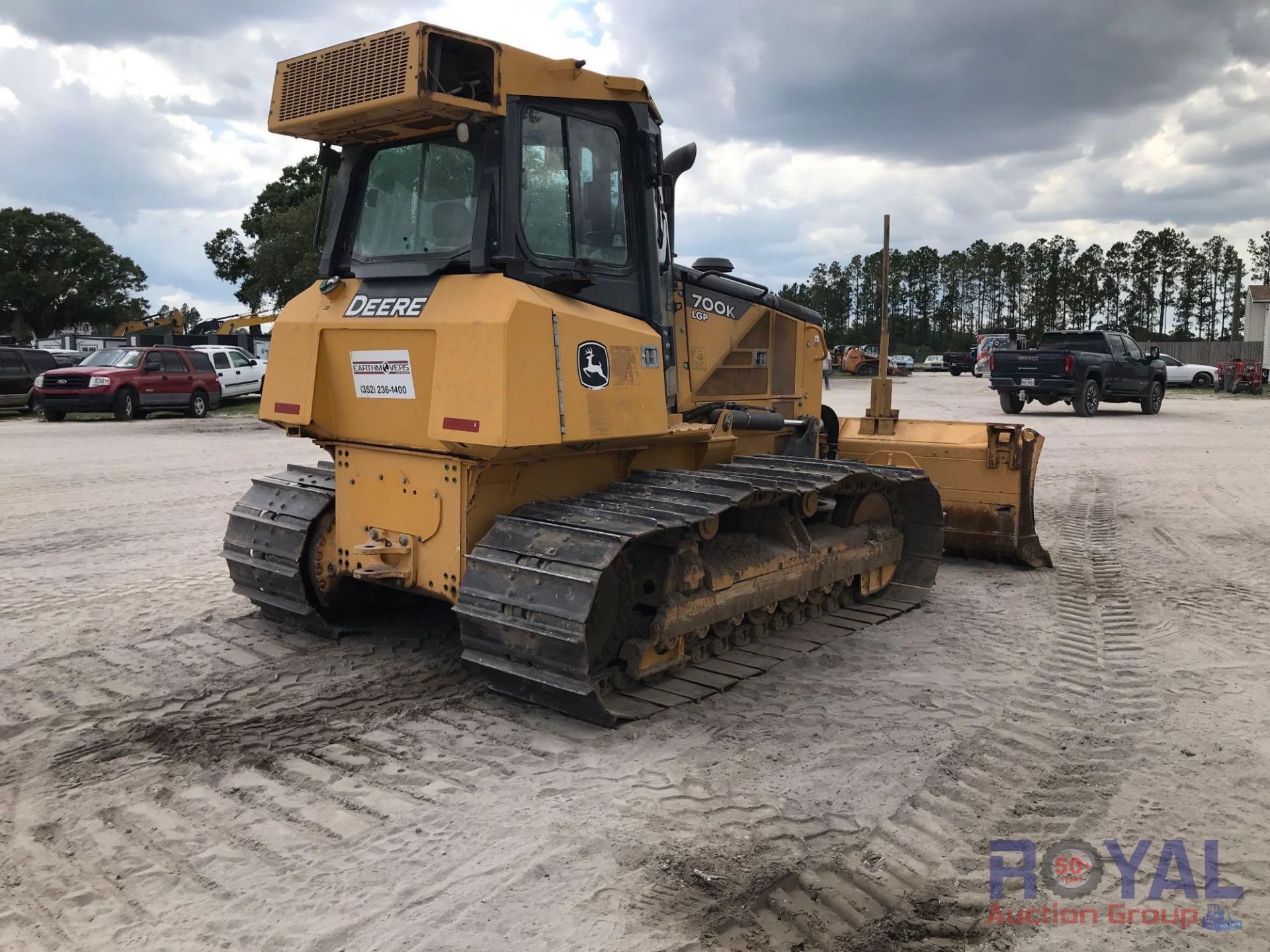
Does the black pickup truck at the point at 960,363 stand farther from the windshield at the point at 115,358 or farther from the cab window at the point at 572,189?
the cab window at the point at 572,189

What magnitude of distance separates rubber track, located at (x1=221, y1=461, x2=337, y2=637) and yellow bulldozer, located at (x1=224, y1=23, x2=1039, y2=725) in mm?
20

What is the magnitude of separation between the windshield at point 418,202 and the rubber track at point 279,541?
148cm

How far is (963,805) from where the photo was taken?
4.17 meters

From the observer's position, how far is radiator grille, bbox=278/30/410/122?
15.8 feet

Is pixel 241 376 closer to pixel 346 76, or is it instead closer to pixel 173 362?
pixel 173 362

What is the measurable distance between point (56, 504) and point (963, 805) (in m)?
10.5

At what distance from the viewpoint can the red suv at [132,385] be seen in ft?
72.3

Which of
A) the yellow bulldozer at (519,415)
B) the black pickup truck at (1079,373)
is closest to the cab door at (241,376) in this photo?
the black pickup truck at (1079,373)

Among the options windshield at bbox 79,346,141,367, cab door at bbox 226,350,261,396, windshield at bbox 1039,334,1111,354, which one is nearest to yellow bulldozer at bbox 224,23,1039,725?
windshield at bbox 79,346,141,367

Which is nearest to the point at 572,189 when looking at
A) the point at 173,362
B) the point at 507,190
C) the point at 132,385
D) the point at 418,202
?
the point at 507,190

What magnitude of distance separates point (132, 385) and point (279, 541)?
1885 cm

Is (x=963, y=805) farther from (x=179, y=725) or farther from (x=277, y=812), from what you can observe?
(x=179, y=725)

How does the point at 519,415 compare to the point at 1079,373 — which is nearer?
the point at 519,415

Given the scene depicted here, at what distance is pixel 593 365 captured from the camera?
521cm
